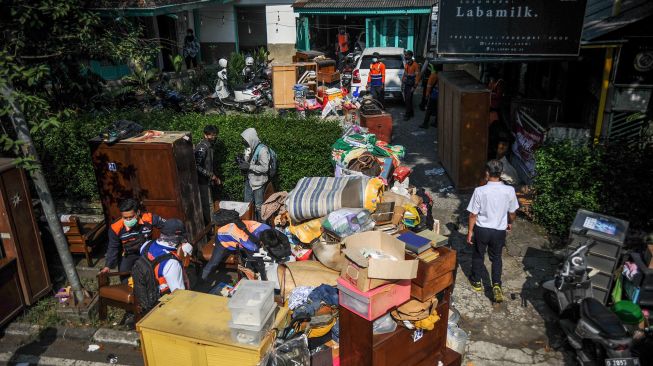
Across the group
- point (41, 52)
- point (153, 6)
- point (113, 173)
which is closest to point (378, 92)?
point (153, 6)

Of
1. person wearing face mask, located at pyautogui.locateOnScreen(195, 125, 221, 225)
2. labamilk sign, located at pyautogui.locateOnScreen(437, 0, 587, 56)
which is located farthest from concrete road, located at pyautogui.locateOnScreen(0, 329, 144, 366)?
labamilk sign, located at pyautogui.locateOnScreen(437, 0, 587, 56)

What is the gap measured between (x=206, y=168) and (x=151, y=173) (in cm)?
106

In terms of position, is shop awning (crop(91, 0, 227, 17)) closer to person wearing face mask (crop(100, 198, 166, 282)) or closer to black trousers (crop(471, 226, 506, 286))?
person wearing face mask (crop(100, 198, 166, 282))

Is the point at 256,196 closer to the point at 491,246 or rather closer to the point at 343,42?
the point at 491,246

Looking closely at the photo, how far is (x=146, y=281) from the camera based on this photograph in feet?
18.9

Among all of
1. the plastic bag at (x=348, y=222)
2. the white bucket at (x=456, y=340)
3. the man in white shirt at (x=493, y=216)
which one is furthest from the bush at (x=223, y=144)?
the white bucket at (x=456, y=340)

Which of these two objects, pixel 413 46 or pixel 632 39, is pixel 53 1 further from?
pixel 413 46

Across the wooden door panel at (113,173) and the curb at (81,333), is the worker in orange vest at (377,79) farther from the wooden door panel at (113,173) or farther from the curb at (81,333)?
the curb at (81,333)

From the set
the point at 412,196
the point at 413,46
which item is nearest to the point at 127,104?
the point at 412,196

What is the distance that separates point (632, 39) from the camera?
859 centimetres

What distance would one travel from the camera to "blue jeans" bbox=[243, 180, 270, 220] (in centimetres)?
862

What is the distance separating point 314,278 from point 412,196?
254 centimetres

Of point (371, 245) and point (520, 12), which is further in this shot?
point (520, 12)

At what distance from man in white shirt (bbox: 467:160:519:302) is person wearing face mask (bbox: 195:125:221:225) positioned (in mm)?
4393
